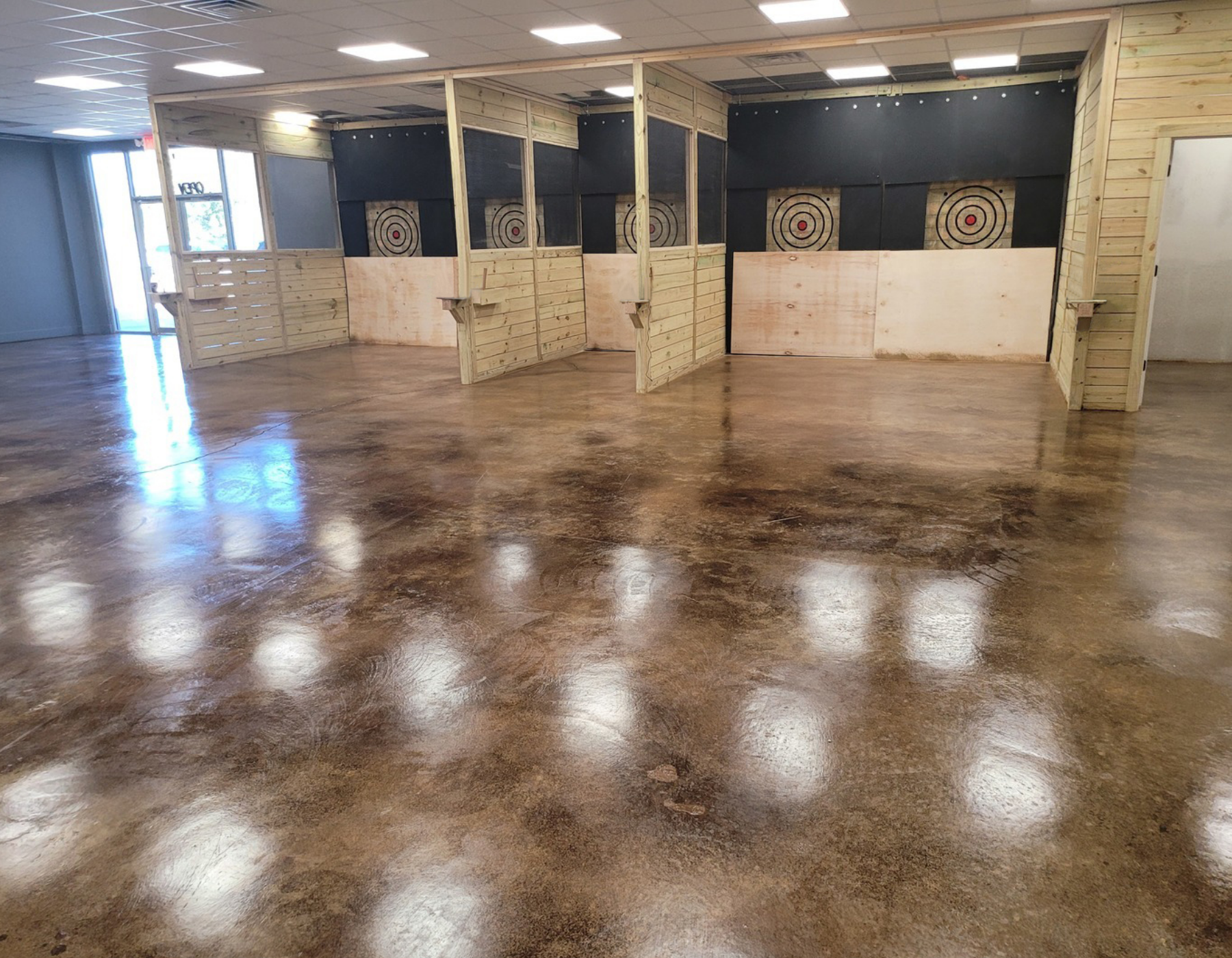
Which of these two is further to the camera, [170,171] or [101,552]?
[170,171]

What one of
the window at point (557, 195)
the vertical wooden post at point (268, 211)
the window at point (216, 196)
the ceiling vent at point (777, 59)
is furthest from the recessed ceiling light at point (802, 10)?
the window at point (216, 196)

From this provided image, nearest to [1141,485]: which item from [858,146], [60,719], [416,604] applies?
[416,604]

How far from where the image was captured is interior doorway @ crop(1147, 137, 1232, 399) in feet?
26.9

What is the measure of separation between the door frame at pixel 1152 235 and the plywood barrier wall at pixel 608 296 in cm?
545

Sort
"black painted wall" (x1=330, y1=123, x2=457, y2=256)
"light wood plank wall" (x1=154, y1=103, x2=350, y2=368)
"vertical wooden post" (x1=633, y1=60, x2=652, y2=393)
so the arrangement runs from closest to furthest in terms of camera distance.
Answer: "vertical wooden post" (x1=633, y1=60, x2=652, y2=393), "light wood plank wall" (x1=154, y1=103, x2=350, y2=368), "black painted wall" (x1=330, y1=123, x2=457, y2=256)

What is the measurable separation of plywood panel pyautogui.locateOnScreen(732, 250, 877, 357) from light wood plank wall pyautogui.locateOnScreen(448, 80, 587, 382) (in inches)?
77.0

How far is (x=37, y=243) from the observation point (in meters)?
12.6

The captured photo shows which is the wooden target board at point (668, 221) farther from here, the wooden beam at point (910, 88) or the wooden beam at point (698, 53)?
the wooden beam at point (910, 88)

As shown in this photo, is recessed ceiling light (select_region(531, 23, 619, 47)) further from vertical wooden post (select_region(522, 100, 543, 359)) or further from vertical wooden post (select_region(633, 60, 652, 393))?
vertical wooden post (select_region(522, 100, 543, 359))

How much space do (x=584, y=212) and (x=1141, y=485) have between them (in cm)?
750

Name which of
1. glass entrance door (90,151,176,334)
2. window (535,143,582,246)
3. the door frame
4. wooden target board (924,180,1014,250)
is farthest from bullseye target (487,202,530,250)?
glass entrance door (90,151,176,334)

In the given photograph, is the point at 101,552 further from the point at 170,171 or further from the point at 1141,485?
the point at 170,171

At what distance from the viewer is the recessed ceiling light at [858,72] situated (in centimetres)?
795

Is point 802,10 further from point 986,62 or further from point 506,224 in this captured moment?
point 506,224
